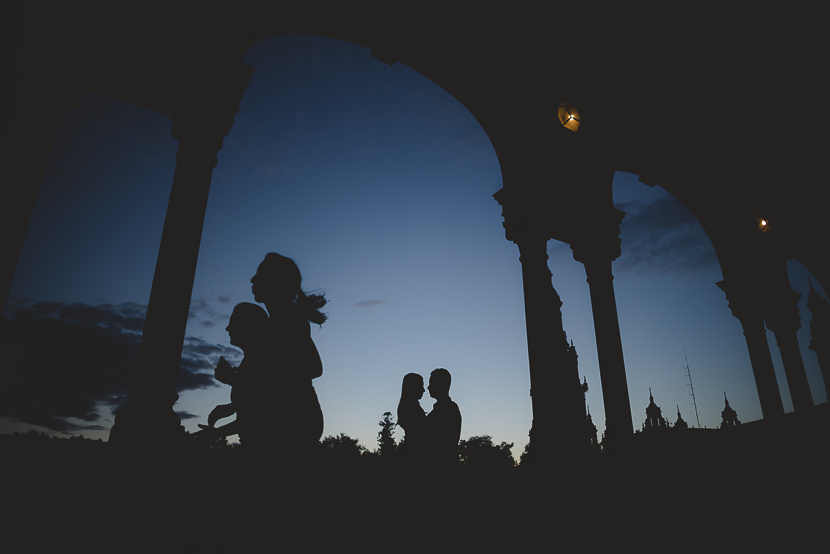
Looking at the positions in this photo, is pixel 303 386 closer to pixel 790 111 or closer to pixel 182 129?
pixel 182 129

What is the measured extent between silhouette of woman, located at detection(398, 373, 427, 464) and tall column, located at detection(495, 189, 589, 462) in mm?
4246

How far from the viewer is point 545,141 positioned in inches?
435

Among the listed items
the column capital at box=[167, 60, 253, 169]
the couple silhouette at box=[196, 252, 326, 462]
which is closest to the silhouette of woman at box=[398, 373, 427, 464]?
the couple silhouette at box=[196, 252, 326, 462]

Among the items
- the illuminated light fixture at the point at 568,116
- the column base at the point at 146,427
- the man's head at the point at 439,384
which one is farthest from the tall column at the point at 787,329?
the column base at the point at 146,427

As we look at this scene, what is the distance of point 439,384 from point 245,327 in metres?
2.82

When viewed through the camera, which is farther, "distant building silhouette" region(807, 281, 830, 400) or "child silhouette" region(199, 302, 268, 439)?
"distant building silhouette" region(807, 281, 830, 400)

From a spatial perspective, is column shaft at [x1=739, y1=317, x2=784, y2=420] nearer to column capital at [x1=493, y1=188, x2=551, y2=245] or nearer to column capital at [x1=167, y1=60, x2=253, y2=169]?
column capital at [x1=493, y1=188, x2=551, y2=245]

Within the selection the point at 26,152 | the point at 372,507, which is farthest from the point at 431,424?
the point at 26,152

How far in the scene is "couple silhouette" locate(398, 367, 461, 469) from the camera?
4.60 m

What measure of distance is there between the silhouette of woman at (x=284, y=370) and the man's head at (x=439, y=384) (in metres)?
2.49

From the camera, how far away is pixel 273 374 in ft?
7.98

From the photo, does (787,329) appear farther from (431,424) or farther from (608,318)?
(431,424)

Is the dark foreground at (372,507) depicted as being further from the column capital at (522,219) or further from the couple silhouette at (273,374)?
the column capital at (522,219)

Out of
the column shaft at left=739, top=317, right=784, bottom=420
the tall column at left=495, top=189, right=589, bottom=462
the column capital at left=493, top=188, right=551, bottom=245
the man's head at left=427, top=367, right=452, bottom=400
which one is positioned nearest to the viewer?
the man's head at left=427, top=367, right=452, bottom=400
